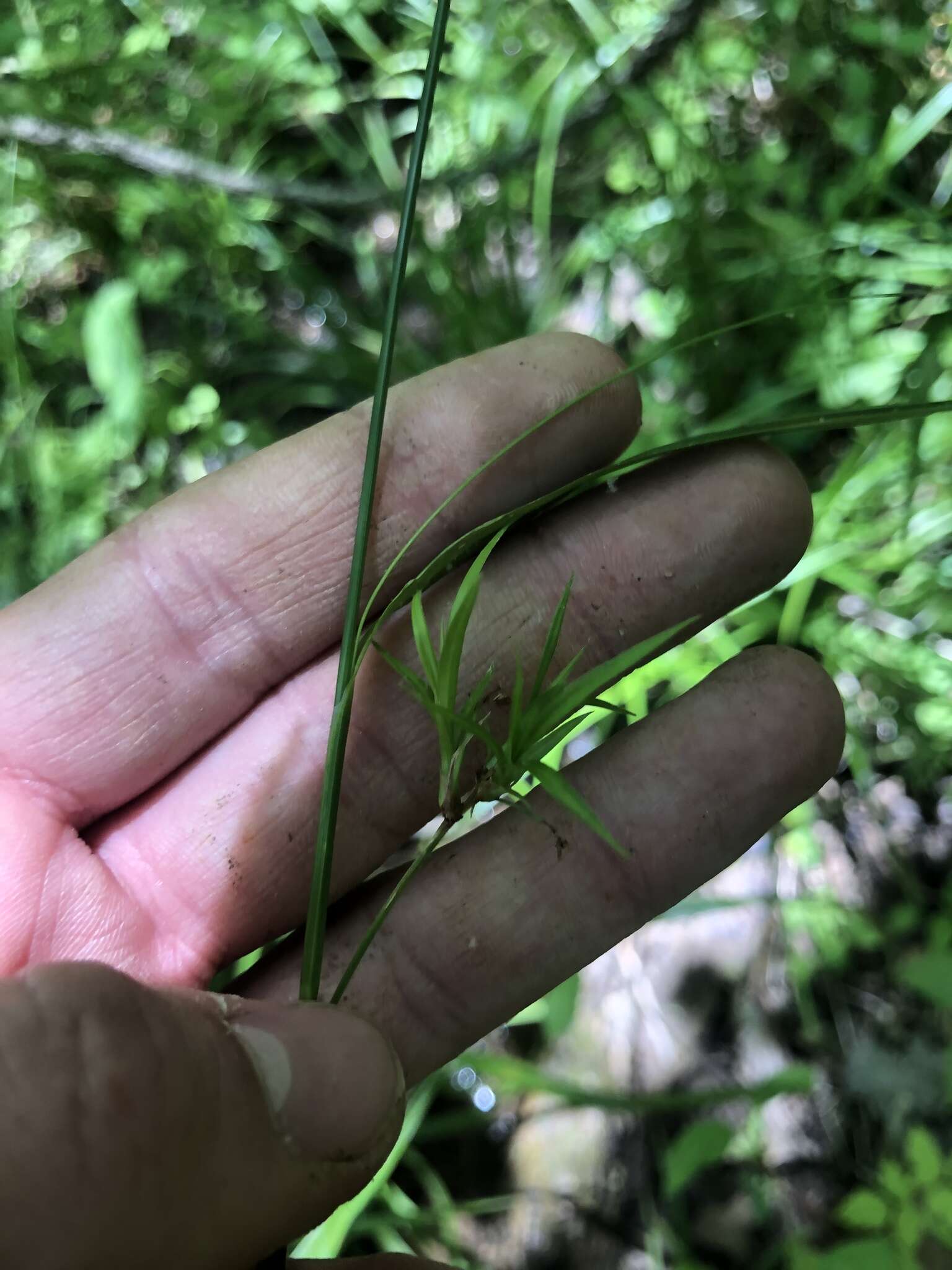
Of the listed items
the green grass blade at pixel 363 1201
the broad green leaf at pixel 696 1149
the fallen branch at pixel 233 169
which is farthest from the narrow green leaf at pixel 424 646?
the fallen branch at pixel 233 169

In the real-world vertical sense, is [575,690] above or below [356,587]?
below

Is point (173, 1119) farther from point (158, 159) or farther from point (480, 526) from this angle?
point (158, 159)

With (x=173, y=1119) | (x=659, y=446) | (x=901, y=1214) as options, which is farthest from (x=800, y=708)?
(x=173, y=1119)

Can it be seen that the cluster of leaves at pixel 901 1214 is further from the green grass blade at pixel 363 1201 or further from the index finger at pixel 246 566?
the index finger at pixel 246 566

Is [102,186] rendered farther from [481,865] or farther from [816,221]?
[481,865]

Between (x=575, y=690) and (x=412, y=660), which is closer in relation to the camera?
(x=575, y=690)

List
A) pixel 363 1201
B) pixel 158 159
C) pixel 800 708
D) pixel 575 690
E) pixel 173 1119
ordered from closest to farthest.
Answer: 1. pixel 173 1119
2. pixel 575 690
3. pixel 800 708
4. pixel 363 1201
5. pixel 158 159

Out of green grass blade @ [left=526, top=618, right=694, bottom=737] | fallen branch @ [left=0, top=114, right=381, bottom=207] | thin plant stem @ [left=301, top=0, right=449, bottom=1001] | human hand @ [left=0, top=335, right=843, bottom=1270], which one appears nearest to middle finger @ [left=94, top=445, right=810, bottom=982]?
human hand @ [left=0, top=335, right=843, bottom=1270]

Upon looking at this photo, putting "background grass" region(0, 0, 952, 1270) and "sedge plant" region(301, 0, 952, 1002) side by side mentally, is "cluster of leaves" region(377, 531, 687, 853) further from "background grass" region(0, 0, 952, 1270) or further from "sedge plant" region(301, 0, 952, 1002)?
"background grass" region(0, 0, 952, 1270)
